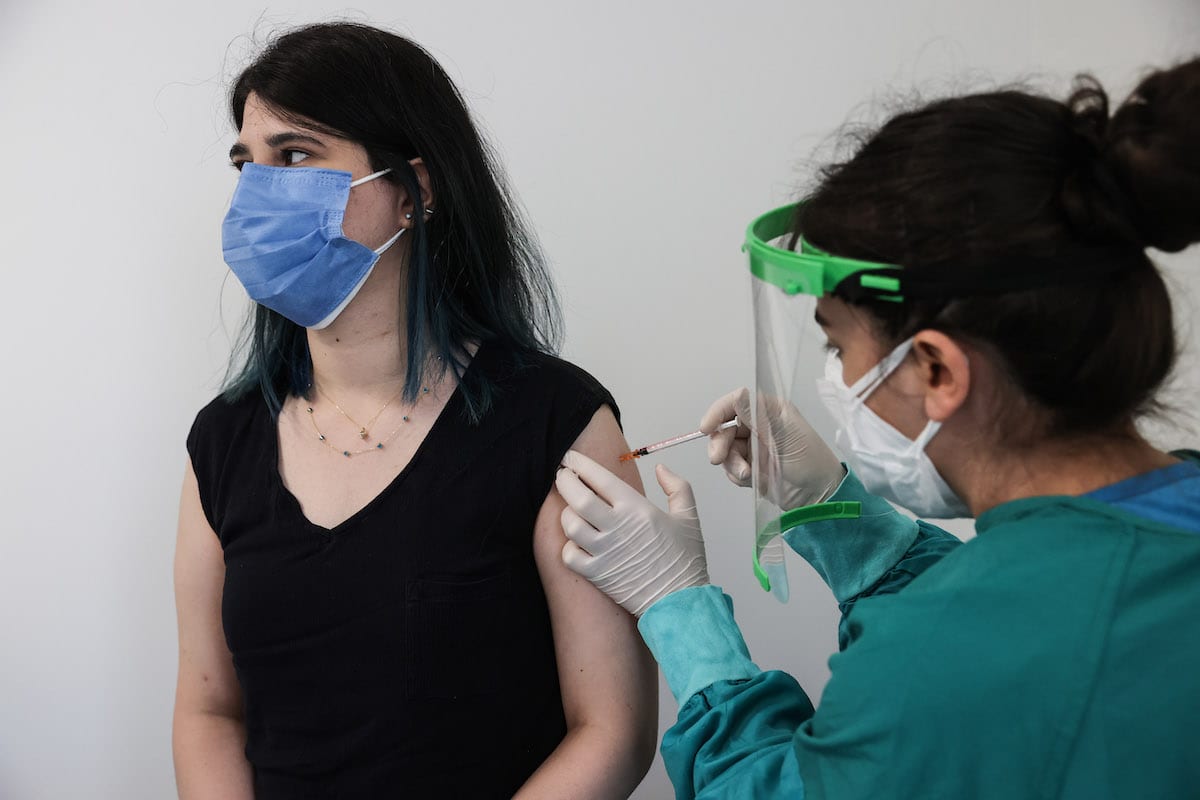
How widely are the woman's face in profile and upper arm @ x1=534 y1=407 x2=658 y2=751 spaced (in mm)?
393

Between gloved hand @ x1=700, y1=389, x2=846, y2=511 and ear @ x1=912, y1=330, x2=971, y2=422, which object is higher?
ear @ x1=912, y1=330, x2=971, y2=422

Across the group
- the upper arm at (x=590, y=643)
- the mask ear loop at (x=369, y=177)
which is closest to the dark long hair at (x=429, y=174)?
the mask ear loop at (x=369, y=177)

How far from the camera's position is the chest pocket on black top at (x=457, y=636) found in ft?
4.39

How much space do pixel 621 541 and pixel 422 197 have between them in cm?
54

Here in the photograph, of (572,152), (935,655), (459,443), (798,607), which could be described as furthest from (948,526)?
(935,655)

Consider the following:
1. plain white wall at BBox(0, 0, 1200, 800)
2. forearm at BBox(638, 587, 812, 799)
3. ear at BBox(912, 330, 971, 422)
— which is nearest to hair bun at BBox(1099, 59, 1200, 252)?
ear at BBox(912, 330, 971, 422)

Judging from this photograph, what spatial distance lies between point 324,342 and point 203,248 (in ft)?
2.02

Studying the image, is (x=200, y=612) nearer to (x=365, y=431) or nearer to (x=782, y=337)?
(x=365, y=431)

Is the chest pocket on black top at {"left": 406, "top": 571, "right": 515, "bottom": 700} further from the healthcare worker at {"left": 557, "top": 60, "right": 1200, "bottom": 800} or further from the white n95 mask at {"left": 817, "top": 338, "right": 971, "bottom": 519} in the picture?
the white n95 mask at {"left": 817, "top": 338, "right": 971, "bottom": 519}

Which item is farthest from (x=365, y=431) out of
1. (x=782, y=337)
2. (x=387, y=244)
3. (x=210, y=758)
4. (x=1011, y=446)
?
(x=1011, y=446)

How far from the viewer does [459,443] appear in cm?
140

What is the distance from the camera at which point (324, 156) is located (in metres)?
1.40

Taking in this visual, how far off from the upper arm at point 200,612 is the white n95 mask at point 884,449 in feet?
3.01

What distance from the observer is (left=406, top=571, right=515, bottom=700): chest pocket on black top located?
1337mm
